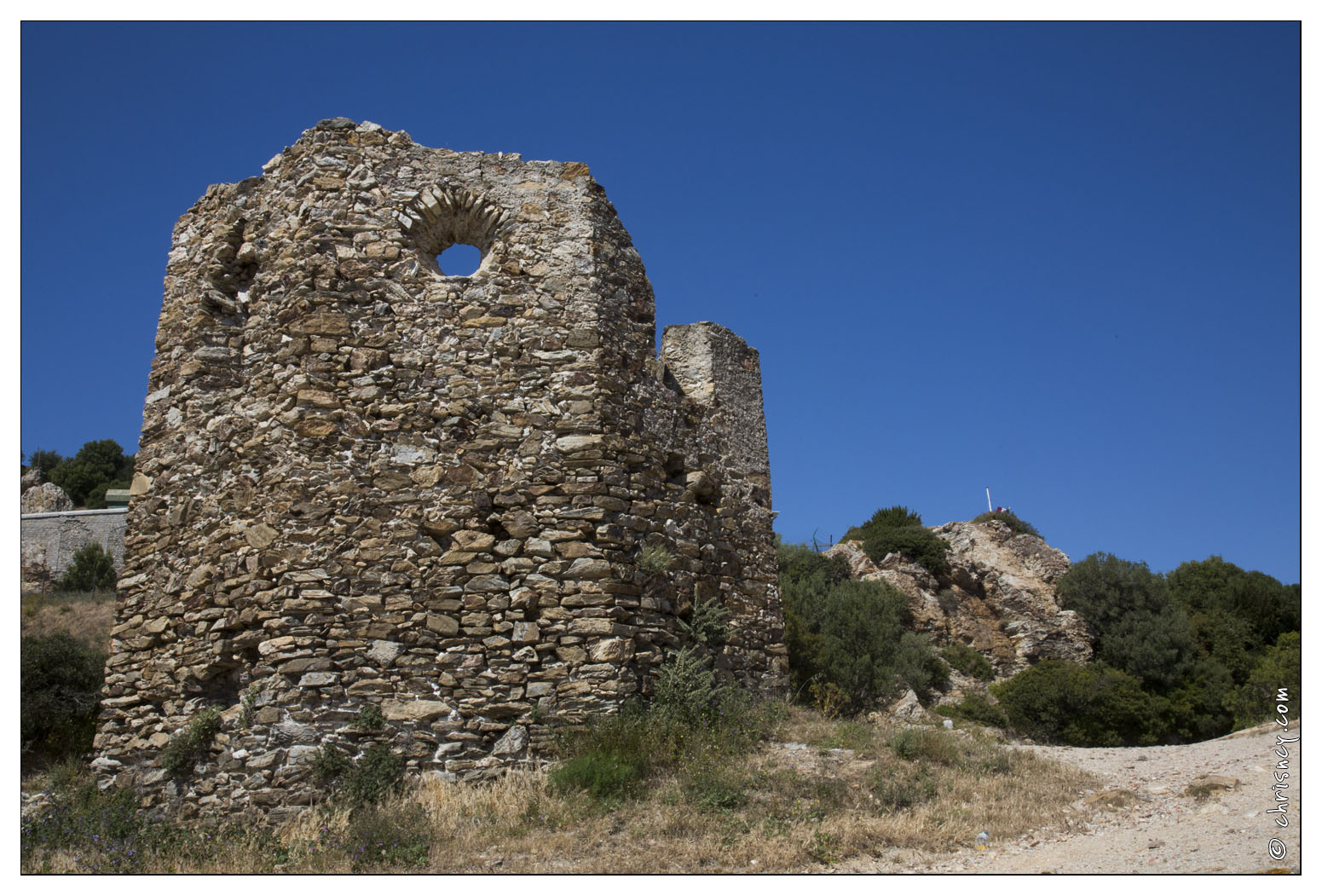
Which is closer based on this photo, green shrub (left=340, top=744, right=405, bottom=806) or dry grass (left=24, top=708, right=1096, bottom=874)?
dry grass (left=24, top=708, right=1096, bottom=874)

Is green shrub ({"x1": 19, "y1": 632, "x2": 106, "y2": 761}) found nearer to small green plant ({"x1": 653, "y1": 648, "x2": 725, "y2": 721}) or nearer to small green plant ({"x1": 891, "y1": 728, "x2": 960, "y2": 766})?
small green plant ({"x1": 653, "y1": 648, "x2": 725, "y2": 721})

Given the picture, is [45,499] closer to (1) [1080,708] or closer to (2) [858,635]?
(2) [858,635]

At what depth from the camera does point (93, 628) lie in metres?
22.7

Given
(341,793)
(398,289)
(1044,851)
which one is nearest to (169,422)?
(398,289)

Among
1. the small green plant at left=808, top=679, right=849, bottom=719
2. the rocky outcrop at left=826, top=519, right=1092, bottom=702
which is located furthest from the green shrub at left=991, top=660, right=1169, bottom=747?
the small green plant at left=808, top=679, right=849, bottom=719

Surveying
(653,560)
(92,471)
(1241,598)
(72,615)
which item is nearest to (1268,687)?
(1241,598)

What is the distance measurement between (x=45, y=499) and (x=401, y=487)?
35.2m

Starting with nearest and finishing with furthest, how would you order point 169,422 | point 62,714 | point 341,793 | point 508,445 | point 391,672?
point 341,793 < point 391,672 < point 508,445 < point 169,422 < point 62,714

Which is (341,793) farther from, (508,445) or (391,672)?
(508,445)

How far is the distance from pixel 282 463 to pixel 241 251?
2341mm

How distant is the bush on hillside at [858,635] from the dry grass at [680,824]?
6.69 m

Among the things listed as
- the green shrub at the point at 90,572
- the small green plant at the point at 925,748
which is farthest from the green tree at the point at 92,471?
the small green plant at the point at 925,748

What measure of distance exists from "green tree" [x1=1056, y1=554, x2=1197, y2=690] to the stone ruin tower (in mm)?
19123

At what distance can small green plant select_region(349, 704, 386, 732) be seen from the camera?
23.3ft
